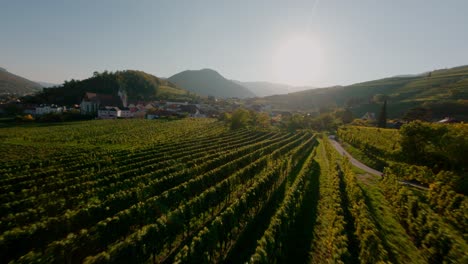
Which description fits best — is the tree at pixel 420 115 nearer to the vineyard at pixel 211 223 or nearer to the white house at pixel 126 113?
the vineyard at pixel 211 223

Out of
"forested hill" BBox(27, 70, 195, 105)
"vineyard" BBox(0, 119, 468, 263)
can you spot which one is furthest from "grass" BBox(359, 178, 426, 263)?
"forested hill" BBox(27, 70, 195, 105)

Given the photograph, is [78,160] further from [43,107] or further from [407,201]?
[43,107]

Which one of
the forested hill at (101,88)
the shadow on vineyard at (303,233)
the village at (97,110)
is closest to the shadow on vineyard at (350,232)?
the shadow on vineyard at (303,233)

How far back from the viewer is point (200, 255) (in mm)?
10758

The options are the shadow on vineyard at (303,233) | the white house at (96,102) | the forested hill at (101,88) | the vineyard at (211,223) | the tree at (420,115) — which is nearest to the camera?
the vineyard at (211,223)

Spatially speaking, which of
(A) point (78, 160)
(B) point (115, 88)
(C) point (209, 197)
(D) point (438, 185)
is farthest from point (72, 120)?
(D) point (438, 185)

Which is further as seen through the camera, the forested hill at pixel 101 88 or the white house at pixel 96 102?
the forested hill at pixel 101 88

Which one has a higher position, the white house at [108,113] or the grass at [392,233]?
the white house at [108,113]

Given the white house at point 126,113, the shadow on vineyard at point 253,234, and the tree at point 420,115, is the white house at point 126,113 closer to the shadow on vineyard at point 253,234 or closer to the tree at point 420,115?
the shadow on vineyard at point 253,234

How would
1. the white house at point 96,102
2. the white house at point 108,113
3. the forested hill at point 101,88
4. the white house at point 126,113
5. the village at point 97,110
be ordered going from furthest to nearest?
the forested hill at point 101,88
the white house at point 96,102
the white house at point 126,113
the white house at point 108,113
the village at point 97,110

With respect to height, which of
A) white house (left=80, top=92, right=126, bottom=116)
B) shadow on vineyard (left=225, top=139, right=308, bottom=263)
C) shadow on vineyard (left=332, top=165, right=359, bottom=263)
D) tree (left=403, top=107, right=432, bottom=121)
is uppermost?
white house (left=80, top=92, right=126, bottom=116)

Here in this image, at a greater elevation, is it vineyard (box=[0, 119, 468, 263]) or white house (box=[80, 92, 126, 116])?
white house (box=[80, 92, 126, 116])

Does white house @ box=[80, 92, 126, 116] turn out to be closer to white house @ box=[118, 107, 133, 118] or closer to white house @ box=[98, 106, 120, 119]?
white house @ box=[118, 107, 133, 118]

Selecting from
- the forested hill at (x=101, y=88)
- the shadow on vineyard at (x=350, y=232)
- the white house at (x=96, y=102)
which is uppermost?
the forested hill at (x=101, y=88)
